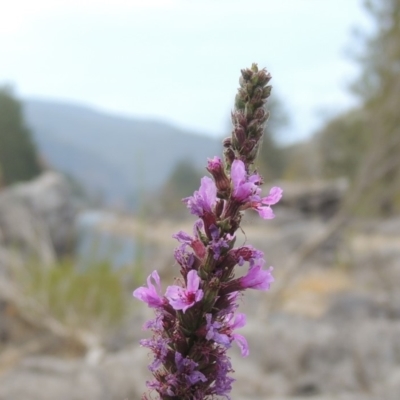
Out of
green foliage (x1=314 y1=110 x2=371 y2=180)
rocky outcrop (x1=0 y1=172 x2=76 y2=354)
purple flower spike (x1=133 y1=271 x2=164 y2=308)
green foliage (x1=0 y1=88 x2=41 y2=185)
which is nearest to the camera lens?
purple flower spike (x1=133 y1=271 x2=164 y2=308)

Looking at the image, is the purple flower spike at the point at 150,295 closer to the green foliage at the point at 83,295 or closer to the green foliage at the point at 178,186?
the green foliage at the point at 83,295

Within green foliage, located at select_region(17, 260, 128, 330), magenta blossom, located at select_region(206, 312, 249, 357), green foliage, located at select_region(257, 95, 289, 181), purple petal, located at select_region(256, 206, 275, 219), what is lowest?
magenta blossom, located at select_region(206, 312, 249, 357)

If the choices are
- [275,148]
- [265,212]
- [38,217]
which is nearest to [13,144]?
[38,217]

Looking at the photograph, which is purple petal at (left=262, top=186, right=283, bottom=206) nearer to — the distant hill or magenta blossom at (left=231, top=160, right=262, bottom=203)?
magenta blossom at (left=231, top=160, right=262, bottom=203)

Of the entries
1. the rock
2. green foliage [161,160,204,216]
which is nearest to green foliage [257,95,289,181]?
green foliage [161,160,204,216]

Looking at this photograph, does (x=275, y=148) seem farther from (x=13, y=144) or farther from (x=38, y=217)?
(x=13, y=144)

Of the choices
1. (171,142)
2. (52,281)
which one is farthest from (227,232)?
(171,142)

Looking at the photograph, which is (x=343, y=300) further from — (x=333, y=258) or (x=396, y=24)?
(x=333, y=258)
